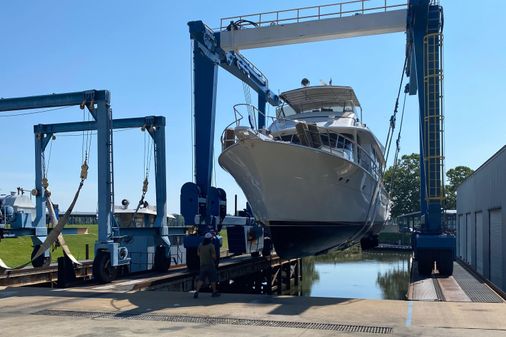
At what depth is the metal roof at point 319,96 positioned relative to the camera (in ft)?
59.1

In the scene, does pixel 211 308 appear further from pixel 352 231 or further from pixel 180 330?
pixel 352 231

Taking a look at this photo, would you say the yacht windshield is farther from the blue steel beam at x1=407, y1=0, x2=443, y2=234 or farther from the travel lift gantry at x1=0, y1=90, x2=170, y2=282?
the travel lift gantry at x1=0, y1=90, x2=170, y2=282

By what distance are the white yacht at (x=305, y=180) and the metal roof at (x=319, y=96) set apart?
2157 millimetres

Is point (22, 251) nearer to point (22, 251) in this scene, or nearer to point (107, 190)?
point (22, 251)

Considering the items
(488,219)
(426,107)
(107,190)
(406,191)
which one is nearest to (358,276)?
(488,219)

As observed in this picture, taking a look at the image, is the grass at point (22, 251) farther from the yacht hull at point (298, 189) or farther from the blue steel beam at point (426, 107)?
the blue steel beam at point (426, 107)

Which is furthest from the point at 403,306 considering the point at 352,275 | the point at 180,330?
the point at 352,275

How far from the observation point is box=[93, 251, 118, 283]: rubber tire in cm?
1291

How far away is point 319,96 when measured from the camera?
18.4 metres

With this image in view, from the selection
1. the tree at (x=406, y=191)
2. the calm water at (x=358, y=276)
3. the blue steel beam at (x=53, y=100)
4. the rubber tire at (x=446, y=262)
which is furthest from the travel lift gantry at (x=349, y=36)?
the tree at (x=406, y=191)

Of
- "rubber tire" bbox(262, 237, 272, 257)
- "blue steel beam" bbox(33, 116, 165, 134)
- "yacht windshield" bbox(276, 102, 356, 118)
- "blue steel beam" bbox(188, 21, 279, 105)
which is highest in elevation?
"blue steel beam" bbox(188, 21, 279, 105)

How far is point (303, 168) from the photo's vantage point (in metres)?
13.0

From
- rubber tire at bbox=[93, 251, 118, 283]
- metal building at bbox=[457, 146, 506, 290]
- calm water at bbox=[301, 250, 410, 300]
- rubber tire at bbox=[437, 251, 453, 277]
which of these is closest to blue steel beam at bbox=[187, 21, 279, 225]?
rubber tire at bbox=[93, 251, 118, 283]

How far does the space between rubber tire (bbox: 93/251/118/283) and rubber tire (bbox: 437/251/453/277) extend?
8480mm
